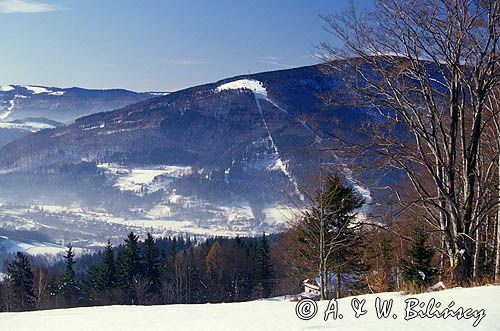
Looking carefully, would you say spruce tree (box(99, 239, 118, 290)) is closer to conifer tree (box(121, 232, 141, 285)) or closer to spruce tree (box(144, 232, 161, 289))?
conifer tree (box(121, 232, 141, 285))

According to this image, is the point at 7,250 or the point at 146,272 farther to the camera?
the point at 7,250

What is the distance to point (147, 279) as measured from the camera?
151ft

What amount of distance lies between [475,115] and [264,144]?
181285 millimetres

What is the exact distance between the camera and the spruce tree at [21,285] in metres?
39.2

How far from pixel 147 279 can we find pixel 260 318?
38473 mm

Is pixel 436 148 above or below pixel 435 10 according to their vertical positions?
below

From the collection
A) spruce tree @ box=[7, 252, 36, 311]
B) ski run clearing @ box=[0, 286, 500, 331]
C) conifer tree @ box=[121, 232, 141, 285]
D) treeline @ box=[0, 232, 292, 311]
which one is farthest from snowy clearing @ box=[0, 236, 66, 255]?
ski run clearing @ box=[0, 286, 500, 331]

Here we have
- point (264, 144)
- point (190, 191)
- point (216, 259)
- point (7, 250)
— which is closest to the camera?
point (216, 259)

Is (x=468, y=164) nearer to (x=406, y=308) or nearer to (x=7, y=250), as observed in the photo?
(x=406, y=308)

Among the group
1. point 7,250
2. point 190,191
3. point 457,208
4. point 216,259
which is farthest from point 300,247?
point 190,191

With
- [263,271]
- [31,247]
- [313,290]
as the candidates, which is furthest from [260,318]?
[31,247]

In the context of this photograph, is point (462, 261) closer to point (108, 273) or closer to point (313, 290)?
point (313, 290)

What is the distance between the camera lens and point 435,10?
1017 cm

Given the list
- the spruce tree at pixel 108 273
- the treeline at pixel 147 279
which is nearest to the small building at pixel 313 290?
the treeline at pixel 147 279
